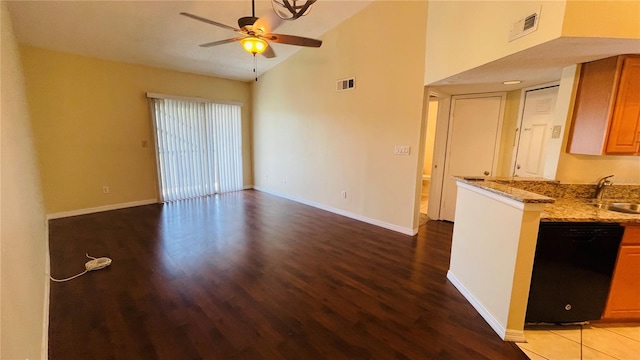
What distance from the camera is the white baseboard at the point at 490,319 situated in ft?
6.07

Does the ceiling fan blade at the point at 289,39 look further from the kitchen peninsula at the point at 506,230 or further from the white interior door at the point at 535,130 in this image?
the white interior door at the point at 535,130

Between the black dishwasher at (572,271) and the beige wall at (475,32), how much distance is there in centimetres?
136

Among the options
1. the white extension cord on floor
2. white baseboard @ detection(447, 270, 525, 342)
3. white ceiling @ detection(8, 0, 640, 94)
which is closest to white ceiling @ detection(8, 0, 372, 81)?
white ceiling @ detection(8, 0, 640, 94)

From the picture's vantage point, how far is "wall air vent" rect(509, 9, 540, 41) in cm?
180

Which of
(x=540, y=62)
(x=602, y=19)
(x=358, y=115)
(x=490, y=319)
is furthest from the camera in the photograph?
(x=358, y=115)

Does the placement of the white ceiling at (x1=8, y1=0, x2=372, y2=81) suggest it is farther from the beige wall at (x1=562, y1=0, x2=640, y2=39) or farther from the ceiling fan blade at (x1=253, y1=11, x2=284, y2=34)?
the beige wall at (x1=562, y1=0, x2=640, y2=39)

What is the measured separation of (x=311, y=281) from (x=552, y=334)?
193 centimetres

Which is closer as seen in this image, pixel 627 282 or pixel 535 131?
pixel 627 282

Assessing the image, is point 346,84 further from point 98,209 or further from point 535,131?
point 98,209

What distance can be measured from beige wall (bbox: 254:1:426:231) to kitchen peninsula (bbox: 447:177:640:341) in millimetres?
1294

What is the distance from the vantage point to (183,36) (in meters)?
3.80

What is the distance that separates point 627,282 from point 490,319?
40.6 inches

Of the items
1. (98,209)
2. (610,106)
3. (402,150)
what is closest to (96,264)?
(98,209)

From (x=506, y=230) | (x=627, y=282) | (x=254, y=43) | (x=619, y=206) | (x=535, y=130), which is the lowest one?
(x=627, y=282)
